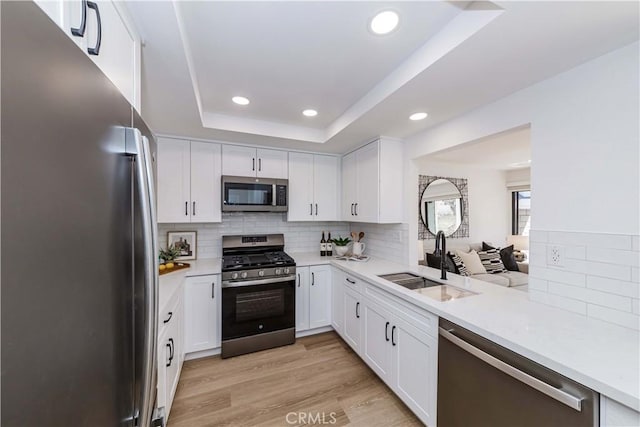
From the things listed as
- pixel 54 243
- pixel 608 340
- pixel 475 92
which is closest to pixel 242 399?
pixel 54 243

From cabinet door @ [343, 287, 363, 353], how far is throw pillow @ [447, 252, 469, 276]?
1.98 metres

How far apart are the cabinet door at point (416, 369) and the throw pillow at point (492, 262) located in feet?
9.74

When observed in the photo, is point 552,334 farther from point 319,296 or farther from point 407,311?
point 319,296

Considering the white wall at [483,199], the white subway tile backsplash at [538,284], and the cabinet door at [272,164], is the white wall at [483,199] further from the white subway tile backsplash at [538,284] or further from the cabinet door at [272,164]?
the white subway tile backsplash at [538,284]

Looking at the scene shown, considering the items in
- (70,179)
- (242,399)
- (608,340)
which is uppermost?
(70,179)

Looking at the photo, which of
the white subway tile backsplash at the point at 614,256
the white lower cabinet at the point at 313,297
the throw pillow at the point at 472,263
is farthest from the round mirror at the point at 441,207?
the white subway tile backsplash at the point at 614,256

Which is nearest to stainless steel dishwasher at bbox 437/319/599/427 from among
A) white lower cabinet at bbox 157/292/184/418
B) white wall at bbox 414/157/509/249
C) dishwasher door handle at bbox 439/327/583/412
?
dishwasher door handle at bbox 439/327/583/412

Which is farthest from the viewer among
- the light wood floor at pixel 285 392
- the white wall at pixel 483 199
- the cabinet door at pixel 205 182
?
the white wall at pixel 483 199

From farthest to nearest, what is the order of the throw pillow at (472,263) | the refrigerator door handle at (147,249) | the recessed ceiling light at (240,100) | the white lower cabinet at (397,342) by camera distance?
the throw pillow at (472,263)
the recessed ceiling light at (240,100)
the white lower cabinet at (397,342)
the refrigerator door handle at (147,249)

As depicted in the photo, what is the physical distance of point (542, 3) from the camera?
0.99 meters

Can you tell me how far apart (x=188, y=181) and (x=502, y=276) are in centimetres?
447

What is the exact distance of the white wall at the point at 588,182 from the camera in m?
1.22

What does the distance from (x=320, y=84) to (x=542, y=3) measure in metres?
1.25

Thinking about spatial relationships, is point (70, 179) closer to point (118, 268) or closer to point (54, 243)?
point (54, 243)
